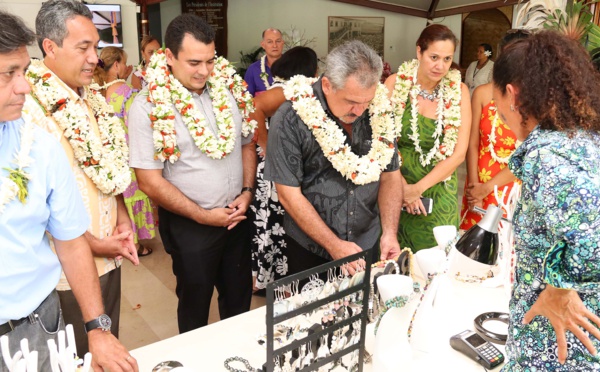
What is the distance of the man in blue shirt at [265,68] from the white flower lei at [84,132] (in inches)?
78.6

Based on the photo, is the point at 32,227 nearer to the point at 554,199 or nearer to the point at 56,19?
the point at 56,19

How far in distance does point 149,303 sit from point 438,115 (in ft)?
7.46

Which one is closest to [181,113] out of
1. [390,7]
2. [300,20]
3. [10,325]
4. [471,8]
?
[10,325]

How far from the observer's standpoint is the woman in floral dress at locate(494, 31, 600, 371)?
1181mm

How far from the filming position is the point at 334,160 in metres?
2.10

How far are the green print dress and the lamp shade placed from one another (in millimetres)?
1346

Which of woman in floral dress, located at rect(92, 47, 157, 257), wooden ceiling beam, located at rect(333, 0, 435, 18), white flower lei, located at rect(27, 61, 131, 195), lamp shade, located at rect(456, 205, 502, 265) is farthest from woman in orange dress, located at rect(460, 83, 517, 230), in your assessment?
wooden ceiling beam, located at rect(333, 0, 435, 18)

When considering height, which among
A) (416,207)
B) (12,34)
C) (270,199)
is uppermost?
(12,34)

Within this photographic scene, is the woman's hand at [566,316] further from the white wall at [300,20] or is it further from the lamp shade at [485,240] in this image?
the white wall at [300,20]

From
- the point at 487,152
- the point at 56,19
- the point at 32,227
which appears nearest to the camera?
the point at 32,227

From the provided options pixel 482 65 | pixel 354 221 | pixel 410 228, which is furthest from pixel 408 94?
pixel 482 65

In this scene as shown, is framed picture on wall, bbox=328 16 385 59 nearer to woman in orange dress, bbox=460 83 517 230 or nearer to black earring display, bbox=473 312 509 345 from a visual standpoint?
woman in orange dress, bbox=460 83 517 230

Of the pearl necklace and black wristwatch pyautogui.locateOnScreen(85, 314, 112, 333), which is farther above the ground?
the pearl necklace

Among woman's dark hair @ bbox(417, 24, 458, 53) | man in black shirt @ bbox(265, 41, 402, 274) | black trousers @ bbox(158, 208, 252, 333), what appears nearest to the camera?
man in black shirt @ bbox(265, 41, 402, 274)
